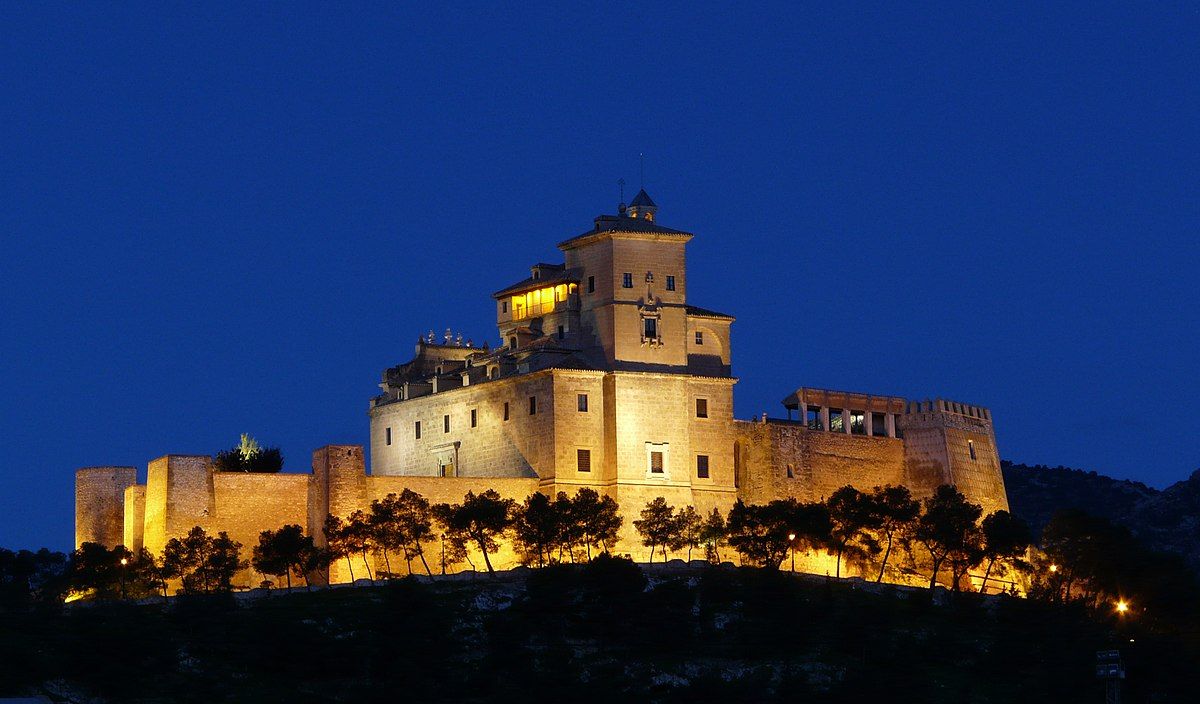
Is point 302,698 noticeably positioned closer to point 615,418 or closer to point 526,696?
point 526,696

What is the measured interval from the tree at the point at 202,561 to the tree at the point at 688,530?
15.0 meters

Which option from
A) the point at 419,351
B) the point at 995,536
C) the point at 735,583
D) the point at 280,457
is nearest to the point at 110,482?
the point at 280,457

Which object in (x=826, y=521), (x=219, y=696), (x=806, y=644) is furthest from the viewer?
(x=826, y=521)

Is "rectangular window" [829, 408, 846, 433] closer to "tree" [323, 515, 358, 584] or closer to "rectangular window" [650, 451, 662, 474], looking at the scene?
"rectangular window" [650, 451, 662, 474]

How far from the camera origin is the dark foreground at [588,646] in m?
72.3

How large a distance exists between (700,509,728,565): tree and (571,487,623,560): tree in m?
3.29

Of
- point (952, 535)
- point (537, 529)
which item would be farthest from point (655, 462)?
point (952, 535)

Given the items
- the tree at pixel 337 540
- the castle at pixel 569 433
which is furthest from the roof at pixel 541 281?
the tree at pixel 337 540

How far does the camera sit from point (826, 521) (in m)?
87.3

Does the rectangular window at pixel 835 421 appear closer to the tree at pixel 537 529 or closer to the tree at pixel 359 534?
the tree at pixel 537 529

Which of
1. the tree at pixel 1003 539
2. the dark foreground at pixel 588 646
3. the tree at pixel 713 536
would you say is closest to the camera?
the dark foreground at pixel 588 646

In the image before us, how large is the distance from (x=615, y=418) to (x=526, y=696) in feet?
64.0

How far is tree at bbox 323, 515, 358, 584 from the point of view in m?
83.9

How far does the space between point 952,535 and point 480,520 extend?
56.6ft
